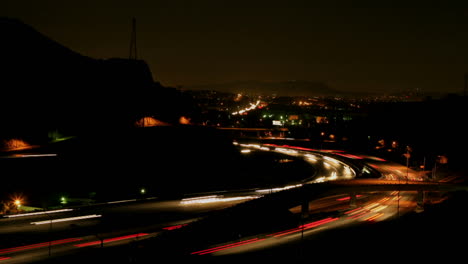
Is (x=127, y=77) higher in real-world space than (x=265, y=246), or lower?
higher

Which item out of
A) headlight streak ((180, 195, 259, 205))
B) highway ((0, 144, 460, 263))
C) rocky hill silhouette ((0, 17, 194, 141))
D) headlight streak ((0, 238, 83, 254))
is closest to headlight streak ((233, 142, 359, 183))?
highway ((0, 144, 460, 263))

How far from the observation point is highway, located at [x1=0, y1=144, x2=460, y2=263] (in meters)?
14.6

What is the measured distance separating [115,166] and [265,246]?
2131 cm

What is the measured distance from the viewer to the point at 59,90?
46.2 meters

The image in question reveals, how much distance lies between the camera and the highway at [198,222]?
14633mm

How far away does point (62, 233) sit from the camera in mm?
16312

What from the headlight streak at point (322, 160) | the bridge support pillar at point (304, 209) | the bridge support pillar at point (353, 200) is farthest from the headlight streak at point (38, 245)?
the headlight streak at point (322, 160)

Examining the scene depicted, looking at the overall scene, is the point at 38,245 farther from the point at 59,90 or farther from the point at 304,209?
the point at 59,90

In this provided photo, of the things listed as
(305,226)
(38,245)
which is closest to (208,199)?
(305,226)

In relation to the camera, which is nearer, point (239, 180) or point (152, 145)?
point (239, 180)

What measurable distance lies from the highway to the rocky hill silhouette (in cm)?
1915

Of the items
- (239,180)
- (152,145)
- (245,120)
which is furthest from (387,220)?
(245,120)

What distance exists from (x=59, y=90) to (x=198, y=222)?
36826mm

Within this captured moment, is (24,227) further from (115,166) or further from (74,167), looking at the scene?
(115,166)
